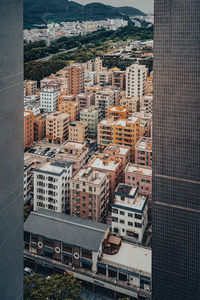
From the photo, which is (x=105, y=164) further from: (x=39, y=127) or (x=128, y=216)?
(x=39, y=127)

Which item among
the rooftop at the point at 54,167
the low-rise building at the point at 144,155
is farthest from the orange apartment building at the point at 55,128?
Answer: the rooftop at the point at 54,167

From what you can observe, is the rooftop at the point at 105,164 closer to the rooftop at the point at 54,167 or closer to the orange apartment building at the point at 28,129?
the rooftop at the point at 54,167

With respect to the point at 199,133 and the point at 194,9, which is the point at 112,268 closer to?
the point at 199,133

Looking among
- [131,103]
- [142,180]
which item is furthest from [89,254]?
[131,103]

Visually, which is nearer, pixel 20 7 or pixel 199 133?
pixel 20 7

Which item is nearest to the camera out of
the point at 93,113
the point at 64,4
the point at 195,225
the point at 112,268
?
the point at 195,225

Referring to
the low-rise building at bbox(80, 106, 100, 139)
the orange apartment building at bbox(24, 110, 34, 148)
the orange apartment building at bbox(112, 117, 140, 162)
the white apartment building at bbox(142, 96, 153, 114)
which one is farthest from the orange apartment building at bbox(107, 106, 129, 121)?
the orange apartment building at bbox(24, 110, 34, 148)

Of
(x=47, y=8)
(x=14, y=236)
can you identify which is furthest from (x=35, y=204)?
(x=47, y=8)
